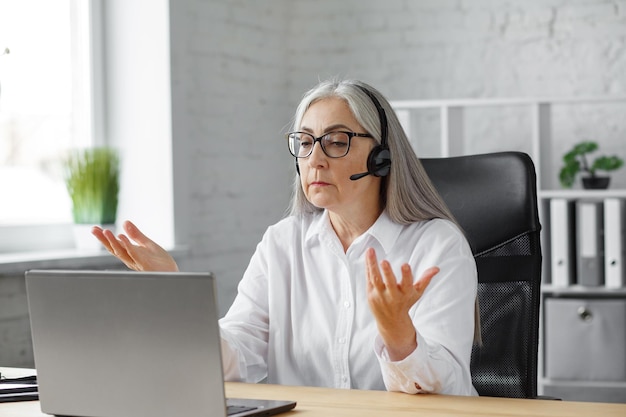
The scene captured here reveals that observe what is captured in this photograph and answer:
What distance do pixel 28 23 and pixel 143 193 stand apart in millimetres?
756

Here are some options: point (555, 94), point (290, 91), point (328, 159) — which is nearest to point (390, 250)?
point (328, 159)

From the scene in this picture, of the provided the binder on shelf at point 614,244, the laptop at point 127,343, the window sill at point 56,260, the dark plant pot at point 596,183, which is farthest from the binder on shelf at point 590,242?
the laptop at point 127,343

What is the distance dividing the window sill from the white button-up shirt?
49.2 inches

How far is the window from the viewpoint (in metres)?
3.39

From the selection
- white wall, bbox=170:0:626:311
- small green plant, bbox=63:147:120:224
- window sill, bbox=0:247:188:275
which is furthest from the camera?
white wall, bbox=170:0:626:311

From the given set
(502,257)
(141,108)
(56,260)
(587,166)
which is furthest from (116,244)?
(587,166)

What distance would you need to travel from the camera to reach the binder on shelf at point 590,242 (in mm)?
3551

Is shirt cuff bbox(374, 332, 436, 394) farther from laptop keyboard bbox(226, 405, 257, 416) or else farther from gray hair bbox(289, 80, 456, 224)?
gray hair bbox(289, 80, 456, 224)

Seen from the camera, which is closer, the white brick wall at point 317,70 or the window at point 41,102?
the window at point 41,102

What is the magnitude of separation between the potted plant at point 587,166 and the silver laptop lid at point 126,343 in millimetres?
2810

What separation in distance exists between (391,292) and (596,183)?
257 centimetres

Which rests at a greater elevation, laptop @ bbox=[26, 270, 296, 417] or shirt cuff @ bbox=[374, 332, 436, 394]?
laptop @ bbox=[26, 270, 296, 417]

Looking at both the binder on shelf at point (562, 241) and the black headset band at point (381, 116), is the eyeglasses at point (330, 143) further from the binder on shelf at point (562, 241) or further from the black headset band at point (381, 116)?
the binder on shelf at point (562, 241)

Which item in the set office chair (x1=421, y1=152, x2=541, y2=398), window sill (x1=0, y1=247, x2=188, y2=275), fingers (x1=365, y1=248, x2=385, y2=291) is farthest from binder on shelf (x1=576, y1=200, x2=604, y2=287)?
Answer: fingers (x1=365, y1=248, x2=385, y2=291)
